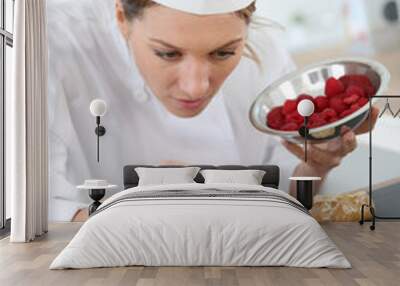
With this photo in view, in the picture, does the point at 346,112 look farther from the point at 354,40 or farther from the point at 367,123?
the point at 354,40

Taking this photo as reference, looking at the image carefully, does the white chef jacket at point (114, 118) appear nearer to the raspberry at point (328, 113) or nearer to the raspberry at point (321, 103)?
the raspberry at point (321, 103)

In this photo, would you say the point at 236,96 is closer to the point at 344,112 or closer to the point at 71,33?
the point at 344,112

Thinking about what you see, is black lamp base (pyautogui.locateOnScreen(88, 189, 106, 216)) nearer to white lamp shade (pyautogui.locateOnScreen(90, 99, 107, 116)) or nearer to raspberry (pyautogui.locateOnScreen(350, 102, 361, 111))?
white lamp shade (pyautogui.locateOnScreen(90, 99, 107, 116))

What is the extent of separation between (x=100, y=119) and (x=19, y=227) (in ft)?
6.74

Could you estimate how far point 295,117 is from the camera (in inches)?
304

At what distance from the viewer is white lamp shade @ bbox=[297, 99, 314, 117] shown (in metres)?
7.43

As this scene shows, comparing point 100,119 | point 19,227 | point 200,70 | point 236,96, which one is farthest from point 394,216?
point 19,227

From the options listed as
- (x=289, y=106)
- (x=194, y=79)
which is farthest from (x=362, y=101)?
(x=194, y=79)

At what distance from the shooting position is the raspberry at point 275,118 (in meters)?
7.77

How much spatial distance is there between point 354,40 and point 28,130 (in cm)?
407

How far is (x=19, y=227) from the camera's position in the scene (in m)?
6.07

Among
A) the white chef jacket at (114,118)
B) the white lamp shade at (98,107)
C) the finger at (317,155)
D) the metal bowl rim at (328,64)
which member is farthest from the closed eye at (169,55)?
the finger at (317,155)

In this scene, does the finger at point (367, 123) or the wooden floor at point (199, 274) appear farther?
the finger at point (367, 123)

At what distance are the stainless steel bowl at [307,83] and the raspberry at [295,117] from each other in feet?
0.48
